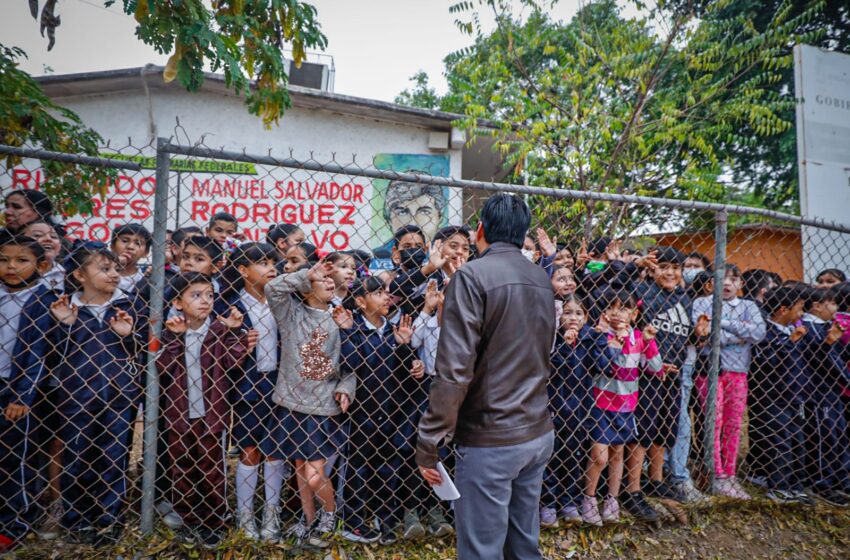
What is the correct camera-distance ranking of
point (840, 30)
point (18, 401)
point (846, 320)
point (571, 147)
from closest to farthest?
point (18, 401) < point (846, 320) < point (571, 147) < point (840, 30)

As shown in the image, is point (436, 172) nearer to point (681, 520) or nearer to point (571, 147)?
point (571, 147)

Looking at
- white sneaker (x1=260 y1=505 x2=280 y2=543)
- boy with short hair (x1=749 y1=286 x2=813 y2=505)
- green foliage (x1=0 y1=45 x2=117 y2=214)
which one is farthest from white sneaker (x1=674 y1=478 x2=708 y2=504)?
green foliage (x1=0 y1=45 x2=117 y2=214)

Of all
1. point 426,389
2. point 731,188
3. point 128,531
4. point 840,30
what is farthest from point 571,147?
point 840,30

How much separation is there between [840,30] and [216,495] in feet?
40.6

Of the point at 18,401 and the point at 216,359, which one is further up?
the point at 216,359

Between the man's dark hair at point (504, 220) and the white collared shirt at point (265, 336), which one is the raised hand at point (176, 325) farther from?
the man's dark hair at point (504, 220)

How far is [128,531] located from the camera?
8.07ft

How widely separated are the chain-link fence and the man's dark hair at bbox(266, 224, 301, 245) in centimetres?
2

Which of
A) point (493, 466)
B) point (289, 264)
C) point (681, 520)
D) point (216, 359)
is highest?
point (289, 264)

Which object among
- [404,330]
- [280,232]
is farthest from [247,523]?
[280,232]

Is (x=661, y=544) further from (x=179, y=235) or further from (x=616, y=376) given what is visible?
(x=179, y=235)

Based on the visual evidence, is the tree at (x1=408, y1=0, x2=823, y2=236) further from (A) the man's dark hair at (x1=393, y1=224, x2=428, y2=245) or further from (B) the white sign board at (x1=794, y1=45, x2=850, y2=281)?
(A) the man's dark hair at (x1=393, y1=224, x2=428, y2=245)

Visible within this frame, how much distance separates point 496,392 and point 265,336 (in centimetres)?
144

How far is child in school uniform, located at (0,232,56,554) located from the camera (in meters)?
2.43
